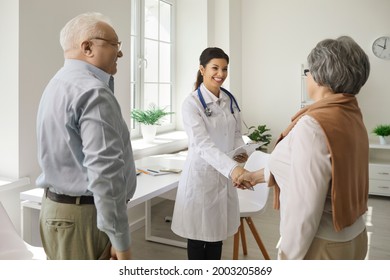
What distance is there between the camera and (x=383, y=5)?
15.0ft

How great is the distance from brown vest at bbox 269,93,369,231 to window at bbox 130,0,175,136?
2.98 meters

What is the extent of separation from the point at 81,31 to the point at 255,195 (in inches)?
73.4

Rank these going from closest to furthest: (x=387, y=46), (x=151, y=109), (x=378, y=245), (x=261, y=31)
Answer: (x=378, y=245) → (x=151, y=109) → (x=387, y=46) → (x=261, y=31)

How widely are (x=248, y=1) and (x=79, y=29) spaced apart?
4.53 metres

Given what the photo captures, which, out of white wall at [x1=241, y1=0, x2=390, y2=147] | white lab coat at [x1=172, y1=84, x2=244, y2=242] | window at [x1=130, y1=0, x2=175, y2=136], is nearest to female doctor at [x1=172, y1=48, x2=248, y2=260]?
white lab coat at [x1=172, y1=84, x2=244, y2=242]

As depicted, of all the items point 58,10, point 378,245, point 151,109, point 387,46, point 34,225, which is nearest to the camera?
point 34,225

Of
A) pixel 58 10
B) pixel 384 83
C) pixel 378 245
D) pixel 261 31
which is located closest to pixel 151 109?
pixel 58 10

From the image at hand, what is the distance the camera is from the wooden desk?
1.97 metres

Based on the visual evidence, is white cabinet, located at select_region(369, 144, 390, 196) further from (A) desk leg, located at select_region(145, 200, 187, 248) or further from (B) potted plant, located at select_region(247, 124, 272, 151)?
(A) desk leg, located at select_region(145, 200, 187, 248)

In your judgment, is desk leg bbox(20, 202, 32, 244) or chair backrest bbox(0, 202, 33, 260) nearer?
chair backrest bbox(0, 202, 33, 260)

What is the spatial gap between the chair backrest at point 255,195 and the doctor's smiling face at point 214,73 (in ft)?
2.21

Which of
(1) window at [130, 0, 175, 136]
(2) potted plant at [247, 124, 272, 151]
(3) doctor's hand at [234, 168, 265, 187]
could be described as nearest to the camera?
(3) doctor's hand at [234, 168, 265, 187]

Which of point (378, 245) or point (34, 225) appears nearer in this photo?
point (34, 225)
